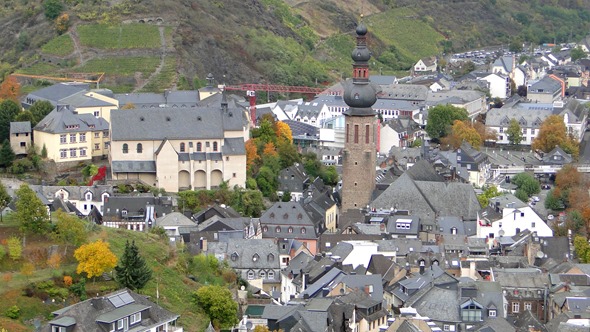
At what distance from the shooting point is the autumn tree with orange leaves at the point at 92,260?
4866 centimetres

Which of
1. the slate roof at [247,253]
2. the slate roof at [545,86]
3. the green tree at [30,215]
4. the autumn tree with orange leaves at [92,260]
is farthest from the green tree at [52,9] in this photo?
the autumn tree with orange leaves at [92,260]

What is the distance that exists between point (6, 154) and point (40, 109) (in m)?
5.71

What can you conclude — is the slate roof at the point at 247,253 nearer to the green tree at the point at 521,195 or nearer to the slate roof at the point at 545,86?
the green tree at the point at 521,195

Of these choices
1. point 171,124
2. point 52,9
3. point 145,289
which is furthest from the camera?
point 52,9

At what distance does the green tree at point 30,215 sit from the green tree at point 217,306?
7.04 m

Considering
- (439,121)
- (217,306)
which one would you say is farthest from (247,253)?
(439,121)

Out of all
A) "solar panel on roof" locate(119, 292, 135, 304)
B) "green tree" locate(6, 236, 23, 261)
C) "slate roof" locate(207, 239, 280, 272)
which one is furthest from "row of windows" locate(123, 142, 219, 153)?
"solar panel on roof" locate(119, 292, 135, 304)

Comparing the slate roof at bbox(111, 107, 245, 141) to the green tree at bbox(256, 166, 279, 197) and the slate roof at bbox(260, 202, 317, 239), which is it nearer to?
the green tree at bbox(256, 166, 279, 197)

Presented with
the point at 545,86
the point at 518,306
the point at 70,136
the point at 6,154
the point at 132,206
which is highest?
the point at 545,86

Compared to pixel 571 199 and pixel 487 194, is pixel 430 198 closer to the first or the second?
pixel 487 194

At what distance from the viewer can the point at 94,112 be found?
77062 millimetres

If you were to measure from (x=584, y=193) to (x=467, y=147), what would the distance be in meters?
12.9

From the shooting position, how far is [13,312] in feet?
150

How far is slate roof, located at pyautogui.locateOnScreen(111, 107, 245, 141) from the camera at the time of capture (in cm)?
7150
